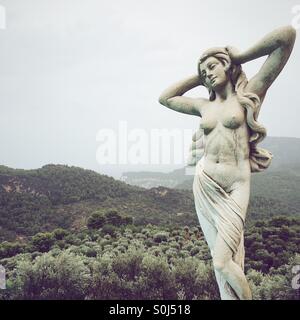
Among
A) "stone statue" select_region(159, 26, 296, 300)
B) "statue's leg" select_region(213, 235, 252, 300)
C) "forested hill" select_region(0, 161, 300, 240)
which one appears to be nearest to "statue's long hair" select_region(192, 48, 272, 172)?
"stone statue" select_region(159, 26, 296, 300)

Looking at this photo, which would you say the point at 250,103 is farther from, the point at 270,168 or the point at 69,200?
the point at 270,168

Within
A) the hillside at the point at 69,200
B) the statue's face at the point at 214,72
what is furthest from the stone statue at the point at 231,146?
the hillside at the point at 69,200

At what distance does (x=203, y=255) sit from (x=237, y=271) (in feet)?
35.7

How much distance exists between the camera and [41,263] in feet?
37.3

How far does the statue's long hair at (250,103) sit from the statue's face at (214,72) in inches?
1.9

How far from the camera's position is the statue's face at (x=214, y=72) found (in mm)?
5227

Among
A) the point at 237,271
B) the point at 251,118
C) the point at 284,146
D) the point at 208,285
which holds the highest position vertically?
the point at 284,146

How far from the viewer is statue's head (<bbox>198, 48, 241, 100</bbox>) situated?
17.1ft

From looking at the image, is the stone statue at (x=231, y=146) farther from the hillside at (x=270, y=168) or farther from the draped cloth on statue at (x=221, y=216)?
the hillside at (x=270, y=168)

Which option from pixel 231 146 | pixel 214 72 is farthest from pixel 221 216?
pixel 214 72

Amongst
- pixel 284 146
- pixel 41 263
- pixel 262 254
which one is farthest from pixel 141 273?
pixel 284 146

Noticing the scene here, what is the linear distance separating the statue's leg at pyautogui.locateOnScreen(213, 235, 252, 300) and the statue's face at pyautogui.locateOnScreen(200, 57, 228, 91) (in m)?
1.82

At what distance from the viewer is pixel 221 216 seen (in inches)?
199
